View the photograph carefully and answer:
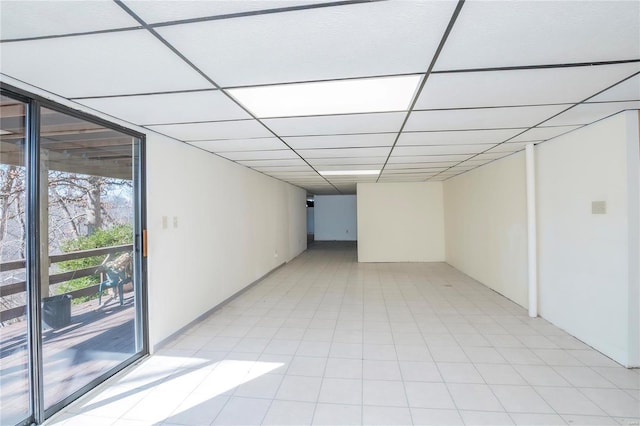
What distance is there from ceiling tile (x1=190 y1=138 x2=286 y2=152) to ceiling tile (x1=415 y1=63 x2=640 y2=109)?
188 cm

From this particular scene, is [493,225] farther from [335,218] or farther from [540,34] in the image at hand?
[335,218]

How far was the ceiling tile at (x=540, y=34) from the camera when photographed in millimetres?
1314

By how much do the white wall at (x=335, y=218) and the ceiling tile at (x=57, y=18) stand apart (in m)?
13.8

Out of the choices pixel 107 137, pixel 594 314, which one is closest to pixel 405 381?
pixel 594 314

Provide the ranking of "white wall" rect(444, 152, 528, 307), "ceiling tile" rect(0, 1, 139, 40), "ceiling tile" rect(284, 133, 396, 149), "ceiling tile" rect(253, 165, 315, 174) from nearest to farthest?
"ceiling tile" rect(0, 1, 139, 40) → "ceiling tile" rect(284, 133, 396, 149) → "white wall" rect(444, 152, 528, 307) → "ceiling tile" rect(253, 165, 315, 174)

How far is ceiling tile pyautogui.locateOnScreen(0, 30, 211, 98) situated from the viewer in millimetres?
1534

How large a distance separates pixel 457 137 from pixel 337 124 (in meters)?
1.53

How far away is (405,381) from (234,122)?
2847 mm

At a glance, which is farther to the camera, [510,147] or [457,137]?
[510,147]

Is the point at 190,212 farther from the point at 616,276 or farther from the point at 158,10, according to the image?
the point at 616,276

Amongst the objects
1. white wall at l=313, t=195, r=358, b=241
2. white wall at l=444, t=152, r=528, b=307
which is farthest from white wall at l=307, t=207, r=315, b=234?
white wall at l=444, t=152, r=528, b=307

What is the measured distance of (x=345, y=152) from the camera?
14.3 feet

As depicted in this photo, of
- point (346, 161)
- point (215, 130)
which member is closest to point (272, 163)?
point (346, 161)

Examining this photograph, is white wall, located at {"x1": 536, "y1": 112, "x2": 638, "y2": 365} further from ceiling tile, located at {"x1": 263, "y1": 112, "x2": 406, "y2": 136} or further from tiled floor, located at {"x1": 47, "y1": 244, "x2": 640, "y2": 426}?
ceiling tile, located at {"x1": 263, "y1": 112, "x2": 406, "y2": 136}
